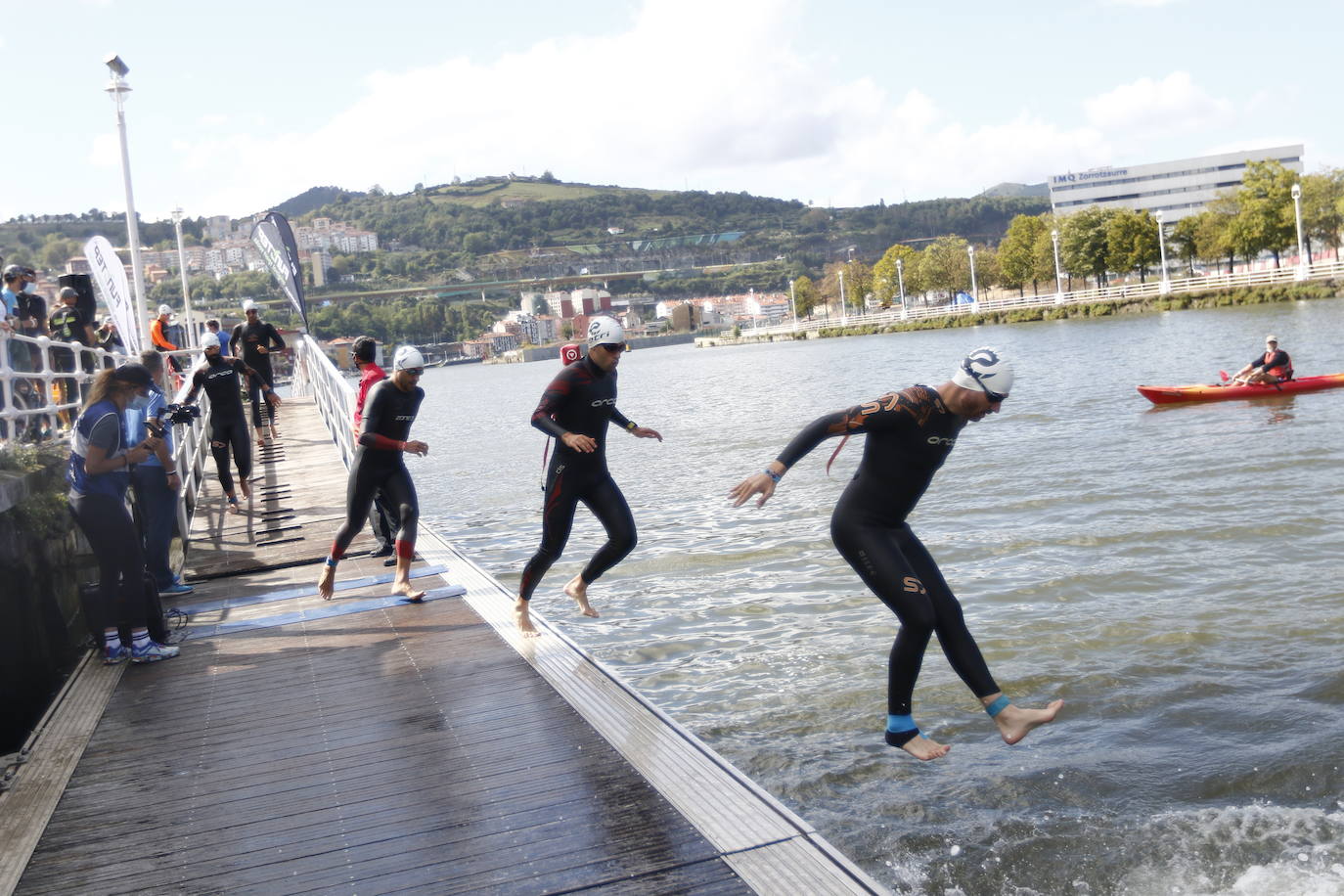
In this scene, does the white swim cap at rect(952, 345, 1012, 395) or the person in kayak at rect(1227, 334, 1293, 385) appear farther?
the person in kayak at rect(1227, 334, 1293, 385)

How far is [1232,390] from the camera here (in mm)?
27297

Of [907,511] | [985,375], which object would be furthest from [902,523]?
[985,375]

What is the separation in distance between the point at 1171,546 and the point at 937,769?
726 centimetres

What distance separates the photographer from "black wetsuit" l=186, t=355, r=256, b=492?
13664 millimetres

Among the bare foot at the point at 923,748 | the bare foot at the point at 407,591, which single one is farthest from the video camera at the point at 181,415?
the bare foot at the point at 923,748

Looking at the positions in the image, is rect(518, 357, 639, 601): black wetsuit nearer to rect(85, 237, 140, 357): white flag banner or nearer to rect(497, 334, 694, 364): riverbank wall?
rect(85, 237, 140, 357): white flag banner

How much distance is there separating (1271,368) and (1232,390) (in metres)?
1.12

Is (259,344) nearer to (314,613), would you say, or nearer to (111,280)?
(111,280)

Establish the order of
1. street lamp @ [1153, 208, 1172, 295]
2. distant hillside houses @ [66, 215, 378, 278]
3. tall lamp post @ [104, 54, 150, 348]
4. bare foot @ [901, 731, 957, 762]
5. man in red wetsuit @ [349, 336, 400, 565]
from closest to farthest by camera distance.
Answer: bare foot @ [901, 731, 957, 762], man in red wetsuit @ [349, 336, 400, 565], tall lamp post @ [104, 54, 150, 348], street lamp @ [1153, 208, 1172, 295], distant hillside houses @ [66, 215, 378, 278]

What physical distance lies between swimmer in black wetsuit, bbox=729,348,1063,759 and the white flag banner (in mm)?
11400

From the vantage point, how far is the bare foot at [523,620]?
814cm

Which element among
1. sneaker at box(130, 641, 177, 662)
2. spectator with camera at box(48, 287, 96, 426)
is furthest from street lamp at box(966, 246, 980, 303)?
sneaker at box(130, 641, 177, 662)

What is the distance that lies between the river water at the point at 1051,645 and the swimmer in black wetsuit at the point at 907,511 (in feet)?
3.09

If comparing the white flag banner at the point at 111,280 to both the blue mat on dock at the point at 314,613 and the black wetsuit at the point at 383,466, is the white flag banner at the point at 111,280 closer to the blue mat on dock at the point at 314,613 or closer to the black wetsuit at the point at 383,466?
the blue mat on dock at the point at 314,613
